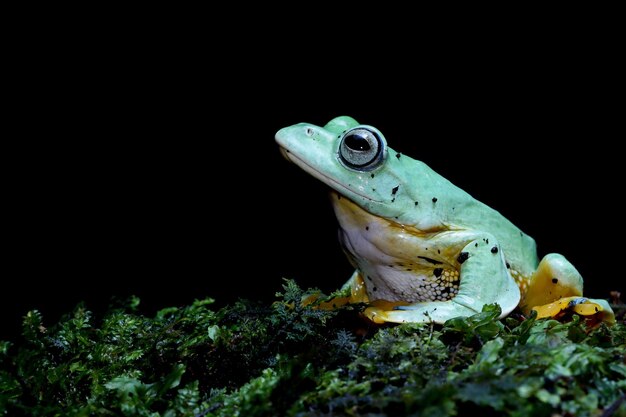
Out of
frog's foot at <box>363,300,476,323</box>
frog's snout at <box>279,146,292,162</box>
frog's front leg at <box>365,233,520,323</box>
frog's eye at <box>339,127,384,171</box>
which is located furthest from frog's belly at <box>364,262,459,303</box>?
frog's snout at <box>279,146,292,162</box>

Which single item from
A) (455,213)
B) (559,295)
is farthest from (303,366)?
(559,295)

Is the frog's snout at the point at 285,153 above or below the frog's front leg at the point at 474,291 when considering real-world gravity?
above

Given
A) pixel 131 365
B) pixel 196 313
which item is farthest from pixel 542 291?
pixel 131 365

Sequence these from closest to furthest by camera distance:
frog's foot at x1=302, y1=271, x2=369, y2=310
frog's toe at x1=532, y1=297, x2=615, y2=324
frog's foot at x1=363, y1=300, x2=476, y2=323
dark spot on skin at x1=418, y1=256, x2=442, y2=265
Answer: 1. frog's foot at x1=363, y1=300, x2=476, y2=323
2. frog's toe at x1=532, y1=297, x2=615, y2=324
3. dark spot on skin at x1=418, y1=256, x2=442, y2=265
4. frog's foot at x1=302, y1=271, x2=369, y2=310

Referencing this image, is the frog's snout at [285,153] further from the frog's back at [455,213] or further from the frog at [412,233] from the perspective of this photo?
the frog's back at [455,213]

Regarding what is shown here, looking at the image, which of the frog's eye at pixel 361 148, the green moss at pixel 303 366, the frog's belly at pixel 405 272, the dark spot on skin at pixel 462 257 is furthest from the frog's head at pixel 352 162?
the green moss at pixel 303 366

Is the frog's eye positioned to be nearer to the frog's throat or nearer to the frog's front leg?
the frog's throat
